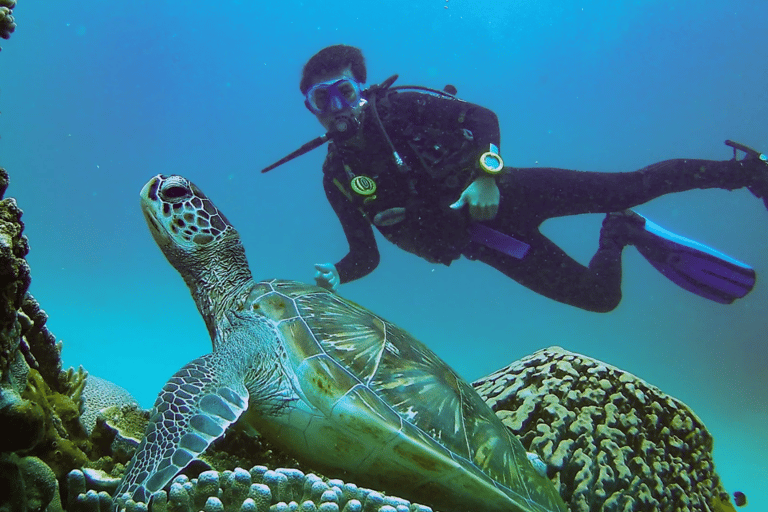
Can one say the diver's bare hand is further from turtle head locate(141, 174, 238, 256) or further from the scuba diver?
turtle head locate(141, 174, 238, 256)

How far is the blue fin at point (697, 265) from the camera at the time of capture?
5516 mm

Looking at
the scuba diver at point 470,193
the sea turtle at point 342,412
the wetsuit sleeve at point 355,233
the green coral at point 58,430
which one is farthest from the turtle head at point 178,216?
the wetsuit sleeve at point 355,233

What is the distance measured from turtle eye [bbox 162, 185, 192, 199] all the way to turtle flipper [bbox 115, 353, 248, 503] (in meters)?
1.20

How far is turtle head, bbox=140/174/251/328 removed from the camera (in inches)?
102

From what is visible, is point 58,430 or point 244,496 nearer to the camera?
point 244,496

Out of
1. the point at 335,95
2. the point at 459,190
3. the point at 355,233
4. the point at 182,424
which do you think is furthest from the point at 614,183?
the point at 182,424

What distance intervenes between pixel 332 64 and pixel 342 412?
5375 mm

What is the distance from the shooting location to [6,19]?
4.46 ft

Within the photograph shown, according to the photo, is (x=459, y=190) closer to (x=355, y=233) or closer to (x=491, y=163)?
(x=491, y=163)

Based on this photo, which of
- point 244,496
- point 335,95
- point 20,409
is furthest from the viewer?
point 335,95

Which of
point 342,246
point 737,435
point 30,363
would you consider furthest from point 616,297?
point 342,246

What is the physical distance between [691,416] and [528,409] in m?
1.22

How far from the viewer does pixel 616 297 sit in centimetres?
587

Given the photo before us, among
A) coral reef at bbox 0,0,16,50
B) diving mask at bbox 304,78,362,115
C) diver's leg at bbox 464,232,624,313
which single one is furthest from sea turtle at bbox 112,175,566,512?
diving mask at bbox 304,78,362,115
